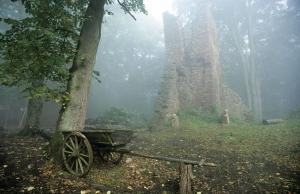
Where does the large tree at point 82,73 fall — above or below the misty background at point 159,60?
below

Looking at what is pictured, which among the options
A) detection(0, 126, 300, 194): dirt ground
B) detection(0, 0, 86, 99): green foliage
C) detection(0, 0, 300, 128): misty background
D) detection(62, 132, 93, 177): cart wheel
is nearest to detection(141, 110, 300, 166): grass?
detection(0, 126, 300, 194): dirt ground

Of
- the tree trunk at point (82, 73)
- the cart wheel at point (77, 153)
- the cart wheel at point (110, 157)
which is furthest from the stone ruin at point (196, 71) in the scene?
the cart wheel at point (77, 153)

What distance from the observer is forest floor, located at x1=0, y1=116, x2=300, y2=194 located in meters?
6.18

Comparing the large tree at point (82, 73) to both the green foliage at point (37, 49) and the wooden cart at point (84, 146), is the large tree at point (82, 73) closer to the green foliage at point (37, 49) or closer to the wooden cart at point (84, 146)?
the green foliage at point (37, 49)

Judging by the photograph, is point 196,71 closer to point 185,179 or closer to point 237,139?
point 237,139

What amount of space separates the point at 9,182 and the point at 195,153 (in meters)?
5.97

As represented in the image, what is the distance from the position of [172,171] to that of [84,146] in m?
2.70

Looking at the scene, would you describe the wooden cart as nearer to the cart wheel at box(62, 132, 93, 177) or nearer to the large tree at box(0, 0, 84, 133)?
the cart wheel at box(62, 132, 93, 177)

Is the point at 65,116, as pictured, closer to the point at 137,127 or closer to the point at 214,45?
the point at 137,127

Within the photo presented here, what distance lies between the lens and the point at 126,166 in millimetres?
7891

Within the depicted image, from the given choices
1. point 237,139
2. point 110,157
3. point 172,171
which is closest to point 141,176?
point 172,171

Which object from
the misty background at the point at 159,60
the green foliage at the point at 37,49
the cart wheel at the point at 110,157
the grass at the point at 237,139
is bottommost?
the cart wheel at the point at 110,157

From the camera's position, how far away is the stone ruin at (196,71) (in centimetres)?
1744

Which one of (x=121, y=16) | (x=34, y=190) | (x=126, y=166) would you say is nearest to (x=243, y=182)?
(x=126, y=166)
